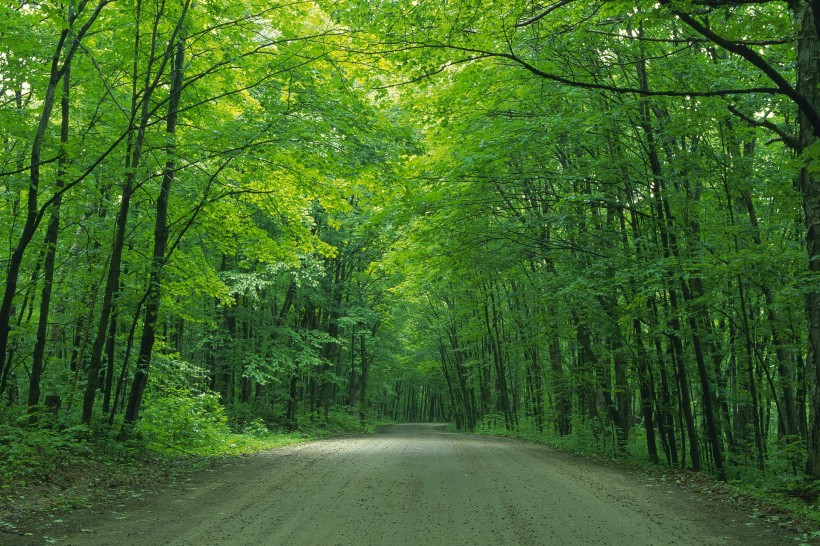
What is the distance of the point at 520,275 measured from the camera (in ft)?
55.1

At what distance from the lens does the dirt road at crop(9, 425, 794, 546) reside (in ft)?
16.8

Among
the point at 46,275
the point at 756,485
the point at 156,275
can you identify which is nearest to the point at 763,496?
the point at 756,485

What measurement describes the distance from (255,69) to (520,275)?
9831mm

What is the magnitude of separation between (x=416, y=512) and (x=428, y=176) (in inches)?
308

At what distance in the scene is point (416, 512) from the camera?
6.18m

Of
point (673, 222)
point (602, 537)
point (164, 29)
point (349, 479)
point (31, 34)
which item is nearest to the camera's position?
point (602, 537)

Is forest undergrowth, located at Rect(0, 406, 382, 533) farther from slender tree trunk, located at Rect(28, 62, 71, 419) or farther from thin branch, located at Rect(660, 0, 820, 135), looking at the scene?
thin branch, located at Rect(660, 0, 820, 135)

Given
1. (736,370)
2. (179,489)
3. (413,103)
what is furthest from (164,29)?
(736,370)

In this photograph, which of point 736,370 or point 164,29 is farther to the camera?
point 736,370

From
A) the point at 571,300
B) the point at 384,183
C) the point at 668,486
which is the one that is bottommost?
the point at 668,486

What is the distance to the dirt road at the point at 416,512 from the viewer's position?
16.8ft

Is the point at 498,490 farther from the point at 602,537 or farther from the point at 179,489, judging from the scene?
the point at 179,489

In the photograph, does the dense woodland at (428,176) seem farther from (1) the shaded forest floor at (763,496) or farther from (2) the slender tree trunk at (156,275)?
(1) the shaded forest floor at (763,496)

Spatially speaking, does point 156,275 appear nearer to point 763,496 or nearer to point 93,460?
point 93,460
